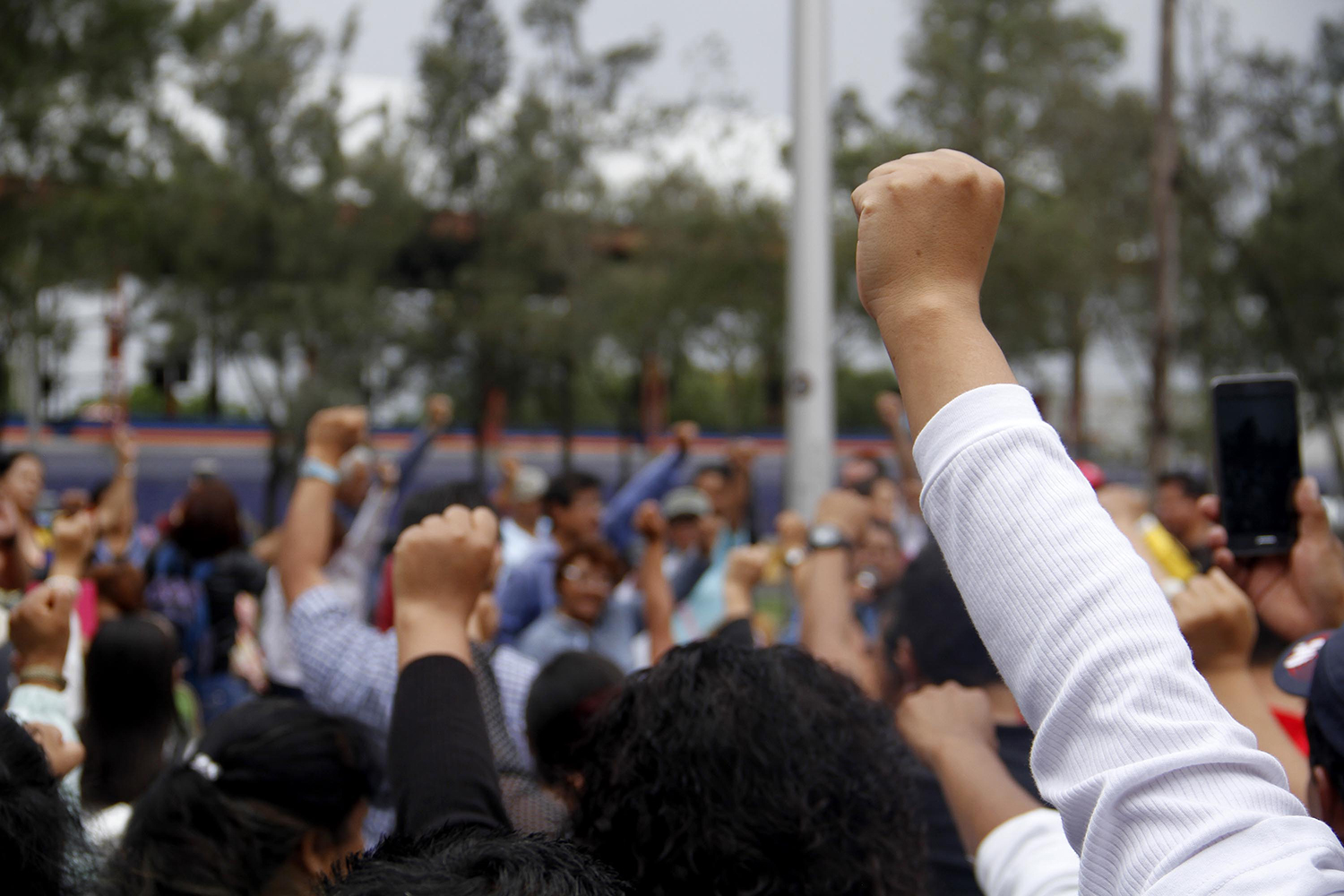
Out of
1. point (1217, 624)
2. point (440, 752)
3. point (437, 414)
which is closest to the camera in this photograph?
point (440, 752)

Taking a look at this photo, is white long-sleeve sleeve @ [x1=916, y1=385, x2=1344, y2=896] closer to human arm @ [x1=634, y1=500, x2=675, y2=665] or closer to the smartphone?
the smartphone

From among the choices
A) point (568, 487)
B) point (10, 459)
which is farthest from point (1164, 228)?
point (10, 459)

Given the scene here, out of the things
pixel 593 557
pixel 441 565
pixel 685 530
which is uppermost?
pixel 441 565

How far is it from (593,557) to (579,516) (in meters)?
1.33

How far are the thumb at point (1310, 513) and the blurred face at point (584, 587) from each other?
2.69 meters

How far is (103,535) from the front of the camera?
19.6ft

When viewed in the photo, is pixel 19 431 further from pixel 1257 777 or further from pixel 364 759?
pixel 1257 777

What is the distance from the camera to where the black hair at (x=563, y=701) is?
226cm

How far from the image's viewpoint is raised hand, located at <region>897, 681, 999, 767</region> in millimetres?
1824

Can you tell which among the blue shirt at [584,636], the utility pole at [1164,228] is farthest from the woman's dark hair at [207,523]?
the utility pole at [1164,228]

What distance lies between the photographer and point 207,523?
516 cm

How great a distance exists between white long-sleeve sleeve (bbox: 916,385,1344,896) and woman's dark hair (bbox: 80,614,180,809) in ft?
8.69

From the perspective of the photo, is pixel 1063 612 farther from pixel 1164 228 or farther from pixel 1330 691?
pixel 1164 228

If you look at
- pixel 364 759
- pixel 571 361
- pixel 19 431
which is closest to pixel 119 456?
pixel 364 759
